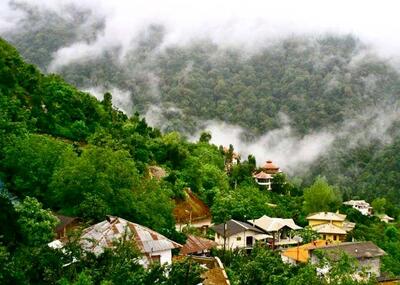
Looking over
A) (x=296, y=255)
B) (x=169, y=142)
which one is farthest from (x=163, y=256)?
(x=169, y=142)

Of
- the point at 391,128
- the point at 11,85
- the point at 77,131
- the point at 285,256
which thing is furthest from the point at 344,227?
the point at 391,128

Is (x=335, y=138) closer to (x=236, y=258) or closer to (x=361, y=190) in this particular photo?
(x=361, y=190)

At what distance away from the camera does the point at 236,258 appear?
3206 centimetres

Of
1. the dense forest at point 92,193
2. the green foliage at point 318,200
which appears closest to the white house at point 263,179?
the green foliage at point 318,200

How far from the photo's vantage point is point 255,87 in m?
158

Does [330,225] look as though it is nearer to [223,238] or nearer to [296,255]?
[223,238]

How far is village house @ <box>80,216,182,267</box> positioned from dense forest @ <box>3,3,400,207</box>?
8753 centimetres

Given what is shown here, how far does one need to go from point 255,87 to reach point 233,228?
116 m

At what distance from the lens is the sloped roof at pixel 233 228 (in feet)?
142

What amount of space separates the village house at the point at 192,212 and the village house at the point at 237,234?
1975mm

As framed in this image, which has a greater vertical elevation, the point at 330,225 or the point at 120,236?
the point at 330,225

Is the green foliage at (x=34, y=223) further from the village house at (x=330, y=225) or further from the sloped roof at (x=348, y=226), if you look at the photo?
the sloped roof at (x=348, y=226)

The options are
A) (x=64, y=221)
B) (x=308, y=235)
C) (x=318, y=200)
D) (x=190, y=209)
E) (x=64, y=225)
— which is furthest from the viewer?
(x=318, y=200)

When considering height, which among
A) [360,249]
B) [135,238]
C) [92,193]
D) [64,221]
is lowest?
[135,238]
